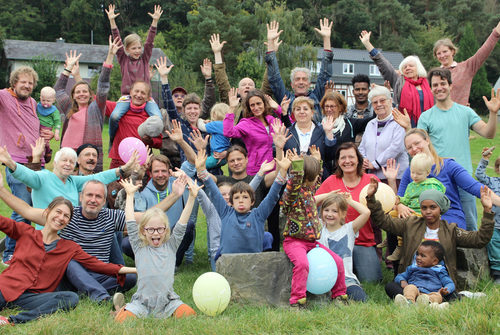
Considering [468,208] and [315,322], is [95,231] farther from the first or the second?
[468,208]

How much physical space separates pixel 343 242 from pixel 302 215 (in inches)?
27.7

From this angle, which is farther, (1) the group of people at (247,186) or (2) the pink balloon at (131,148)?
(2) the pink balloon at (131,148)

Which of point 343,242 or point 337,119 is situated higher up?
point 337,119

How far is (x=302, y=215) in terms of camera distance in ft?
19.0

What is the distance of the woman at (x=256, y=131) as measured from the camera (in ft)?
24.7

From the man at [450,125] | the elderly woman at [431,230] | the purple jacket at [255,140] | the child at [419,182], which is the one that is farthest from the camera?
the purple jacket at [255,140]

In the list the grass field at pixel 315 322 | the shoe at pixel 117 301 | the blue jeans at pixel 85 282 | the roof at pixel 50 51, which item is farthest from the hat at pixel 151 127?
the roof at pixel 50 51

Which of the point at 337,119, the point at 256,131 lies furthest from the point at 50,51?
the point at 337,119

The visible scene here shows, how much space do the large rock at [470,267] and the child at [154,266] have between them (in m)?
3.10

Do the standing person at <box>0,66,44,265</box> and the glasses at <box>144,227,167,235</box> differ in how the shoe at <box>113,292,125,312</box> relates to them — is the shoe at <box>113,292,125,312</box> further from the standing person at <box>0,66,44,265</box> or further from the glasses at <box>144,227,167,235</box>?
the standing person at <box>0,66,44,265</box>

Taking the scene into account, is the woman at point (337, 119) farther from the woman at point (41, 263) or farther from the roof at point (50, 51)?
the roof at point (50, 51)

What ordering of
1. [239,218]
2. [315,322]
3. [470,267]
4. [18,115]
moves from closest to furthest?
[315,322] < [470,267] < [239,218] < [18,115]

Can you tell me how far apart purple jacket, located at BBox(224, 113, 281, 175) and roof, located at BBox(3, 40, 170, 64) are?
49914mm

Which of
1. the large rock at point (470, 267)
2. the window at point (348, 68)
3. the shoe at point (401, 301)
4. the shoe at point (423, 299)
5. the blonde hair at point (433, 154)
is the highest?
the window at point (348, 68)
